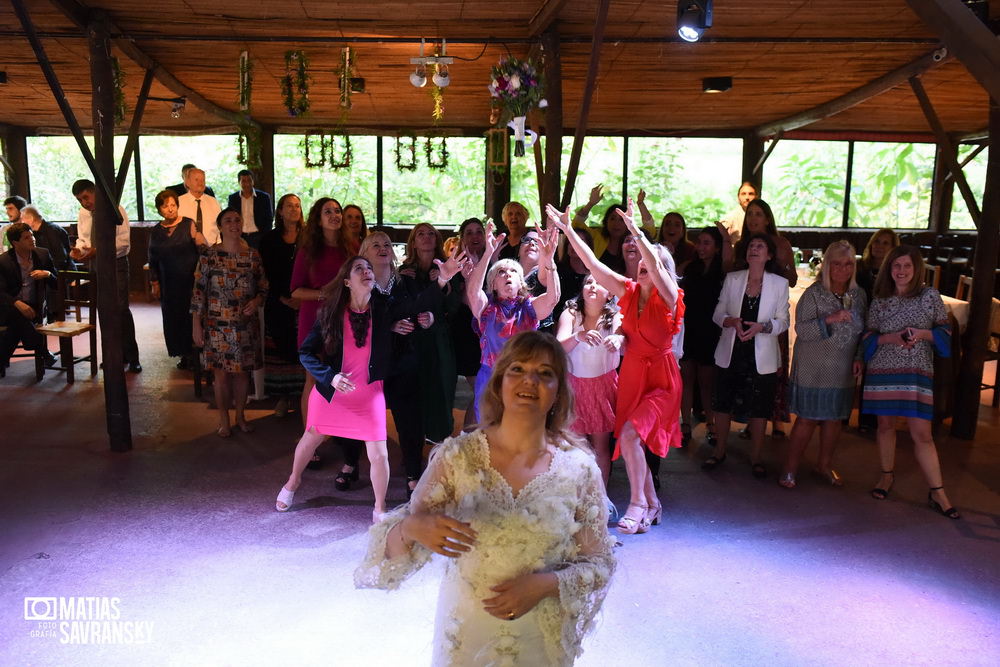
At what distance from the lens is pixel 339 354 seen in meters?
4.32

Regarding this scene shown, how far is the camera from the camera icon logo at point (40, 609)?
11.4 feet

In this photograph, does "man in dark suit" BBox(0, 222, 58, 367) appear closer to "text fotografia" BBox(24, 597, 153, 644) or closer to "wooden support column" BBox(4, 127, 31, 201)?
"text fotografia" BBox(24, 597, 153, 644)

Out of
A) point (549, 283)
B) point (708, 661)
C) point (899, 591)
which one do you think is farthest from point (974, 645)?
point (549, 283)

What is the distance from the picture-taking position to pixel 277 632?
3.38 meters

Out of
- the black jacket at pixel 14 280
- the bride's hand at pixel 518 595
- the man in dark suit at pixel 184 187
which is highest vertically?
the man in dark suit at pixel 184 187

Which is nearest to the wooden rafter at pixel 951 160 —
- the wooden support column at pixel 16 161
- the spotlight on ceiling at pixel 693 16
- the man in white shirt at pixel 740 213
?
the man in white shirt at pixel 740 213

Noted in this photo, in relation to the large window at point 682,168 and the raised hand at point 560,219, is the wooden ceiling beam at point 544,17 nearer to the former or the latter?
the raised hand at point 560,219

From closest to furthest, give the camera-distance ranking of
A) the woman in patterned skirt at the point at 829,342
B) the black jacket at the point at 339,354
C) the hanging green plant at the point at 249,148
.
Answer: the black jacket at the point at 339,354
the woman in patterned skirt at the point at 829,342
the hanging green plant at the point at 249,148

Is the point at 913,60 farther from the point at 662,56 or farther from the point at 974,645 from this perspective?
the point at 974,645

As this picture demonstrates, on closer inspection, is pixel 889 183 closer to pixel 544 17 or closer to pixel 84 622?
pixel 544 17

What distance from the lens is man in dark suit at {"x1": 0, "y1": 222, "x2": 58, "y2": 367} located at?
7535 millimetres

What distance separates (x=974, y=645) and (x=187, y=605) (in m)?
3.26

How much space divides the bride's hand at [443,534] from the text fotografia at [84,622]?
6.15 feet

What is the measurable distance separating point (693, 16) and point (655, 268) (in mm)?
1703
